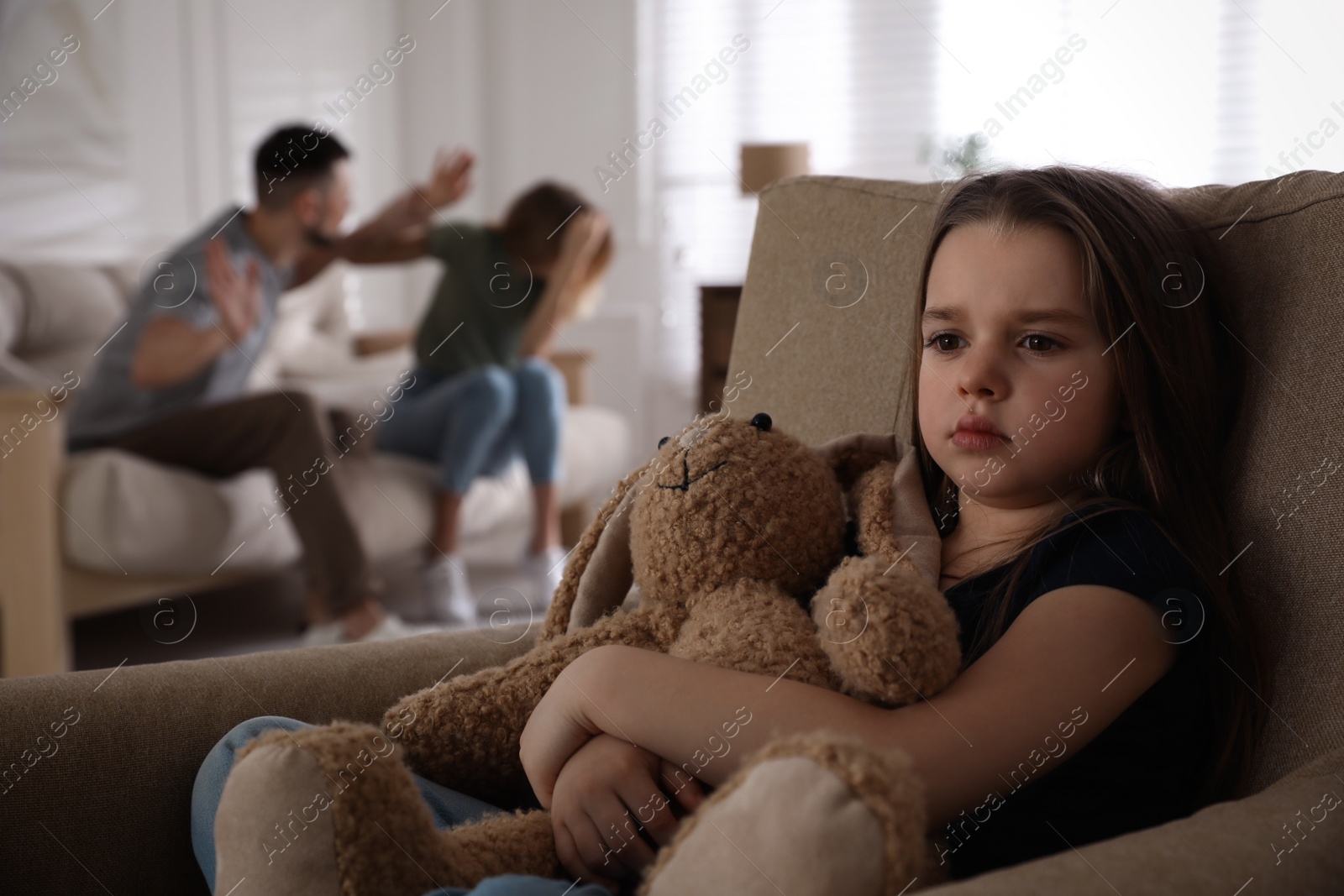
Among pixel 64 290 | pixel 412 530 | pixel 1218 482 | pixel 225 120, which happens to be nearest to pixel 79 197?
pixel 225 120

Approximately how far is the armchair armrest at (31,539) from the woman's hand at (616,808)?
1754mm

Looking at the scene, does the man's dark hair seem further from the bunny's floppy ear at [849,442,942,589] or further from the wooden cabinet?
the bunny's floppy ear at [849,442,942,589]

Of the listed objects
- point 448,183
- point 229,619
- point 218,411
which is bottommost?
point 229,619

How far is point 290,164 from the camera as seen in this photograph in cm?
251

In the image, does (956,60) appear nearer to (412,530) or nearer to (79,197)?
(412,530)

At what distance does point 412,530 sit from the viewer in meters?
2.65

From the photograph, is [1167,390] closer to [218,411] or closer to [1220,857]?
[1220,857]

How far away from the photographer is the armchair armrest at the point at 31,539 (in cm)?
203

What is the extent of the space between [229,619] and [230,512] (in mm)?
562

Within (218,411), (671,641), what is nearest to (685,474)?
(671,641)

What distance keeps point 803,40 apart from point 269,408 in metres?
2.53

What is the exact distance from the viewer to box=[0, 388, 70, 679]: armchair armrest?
6.64ft

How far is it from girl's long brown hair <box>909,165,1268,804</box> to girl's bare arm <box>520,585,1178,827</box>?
7 cm

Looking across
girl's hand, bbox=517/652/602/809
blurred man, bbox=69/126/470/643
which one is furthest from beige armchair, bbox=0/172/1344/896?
→ blurred man, bbox=69/126/470/643
